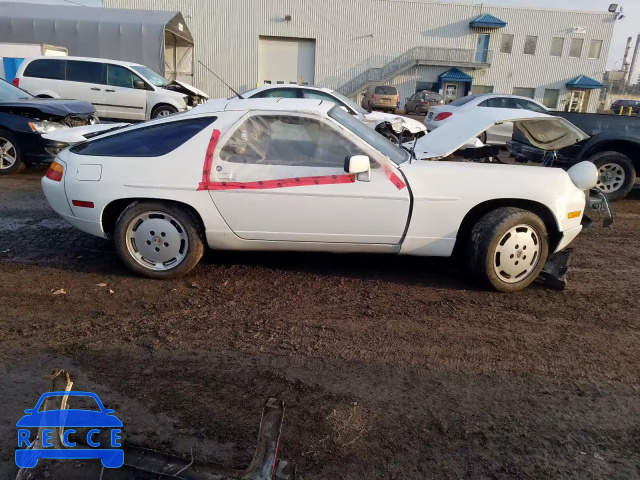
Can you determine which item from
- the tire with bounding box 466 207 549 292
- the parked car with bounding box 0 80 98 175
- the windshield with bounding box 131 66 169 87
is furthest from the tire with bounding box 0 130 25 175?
the tire with bounding box 466 207 549 292

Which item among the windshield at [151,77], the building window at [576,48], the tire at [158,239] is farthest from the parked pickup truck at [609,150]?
the building window at [576,48]

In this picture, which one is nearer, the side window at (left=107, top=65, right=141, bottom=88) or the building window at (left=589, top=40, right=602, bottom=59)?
the side window at (left=107, top=65, right=141, bottom=88)

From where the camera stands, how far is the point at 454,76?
39750 mm

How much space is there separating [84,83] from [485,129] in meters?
11.7

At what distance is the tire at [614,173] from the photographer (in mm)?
7625

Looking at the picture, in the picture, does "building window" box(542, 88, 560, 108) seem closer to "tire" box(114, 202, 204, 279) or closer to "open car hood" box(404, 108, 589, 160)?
"open car hood" box(404, 108, 589, 160)

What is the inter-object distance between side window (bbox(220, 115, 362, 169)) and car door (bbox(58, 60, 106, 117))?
1063cm

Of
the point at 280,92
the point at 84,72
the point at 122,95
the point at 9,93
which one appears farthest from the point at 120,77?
the point at 280,92

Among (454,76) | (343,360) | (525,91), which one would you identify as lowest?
(343,360)

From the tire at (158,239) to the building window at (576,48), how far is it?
150 ft

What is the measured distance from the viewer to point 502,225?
3.91 metres

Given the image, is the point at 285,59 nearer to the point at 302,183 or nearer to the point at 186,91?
the point at 186,91

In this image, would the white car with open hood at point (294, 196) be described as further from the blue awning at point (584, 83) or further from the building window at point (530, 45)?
the blue awning at point (584, 83)

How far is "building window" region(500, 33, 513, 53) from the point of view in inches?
1585
